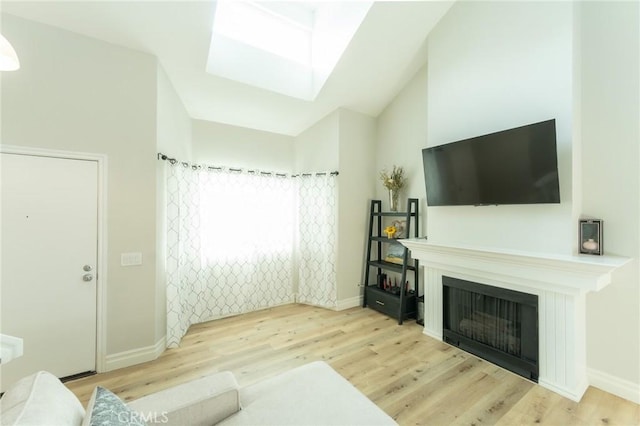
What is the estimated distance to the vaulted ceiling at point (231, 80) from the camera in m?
2.12

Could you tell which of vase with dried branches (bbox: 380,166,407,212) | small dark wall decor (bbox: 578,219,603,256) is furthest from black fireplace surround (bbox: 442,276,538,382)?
vase with dried branches (bbox: 380,166,407,212)

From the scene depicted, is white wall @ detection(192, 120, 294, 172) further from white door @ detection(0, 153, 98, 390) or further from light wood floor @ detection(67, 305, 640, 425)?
light wood floor @ detection(67, 305, 640, 425)

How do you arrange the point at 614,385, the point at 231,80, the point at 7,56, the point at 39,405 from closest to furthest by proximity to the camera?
the point at 39,405 → the point at 7,56 → the point at 614,385 → the point at 231,80

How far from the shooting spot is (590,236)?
2092 mm

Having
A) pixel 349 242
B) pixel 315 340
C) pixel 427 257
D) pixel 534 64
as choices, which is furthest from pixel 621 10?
pixel 315 340

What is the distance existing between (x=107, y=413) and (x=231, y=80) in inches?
119

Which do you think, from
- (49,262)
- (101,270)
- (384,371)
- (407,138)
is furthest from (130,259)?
(407,138)

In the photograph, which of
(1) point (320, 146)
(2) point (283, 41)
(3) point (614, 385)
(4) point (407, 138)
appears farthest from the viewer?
(1) point (320, 146)

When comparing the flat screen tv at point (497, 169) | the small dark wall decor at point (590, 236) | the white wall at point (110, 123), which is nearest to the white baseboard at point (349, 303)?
the flat screen tv at point (497, 169)

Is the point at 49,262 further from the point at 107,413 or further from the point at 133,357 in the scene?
the point at 107,413

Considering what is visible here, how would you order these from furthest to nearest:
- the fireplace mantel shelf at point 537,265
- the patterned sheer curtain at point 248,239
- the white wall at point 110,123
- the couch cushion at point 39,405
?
the patterned sheer curtain at point 248,239 < the white wall at point 110,123 < the fireplace mantel shelf at point 537,265 < the couch cushion at point 39,405

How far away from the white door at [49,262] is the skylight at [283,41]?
5.81ft

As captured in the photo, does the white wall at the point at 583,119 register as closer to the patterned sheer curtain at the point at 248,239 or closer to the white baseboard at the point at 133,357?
the patterned sheer curtain at the point at 248,239

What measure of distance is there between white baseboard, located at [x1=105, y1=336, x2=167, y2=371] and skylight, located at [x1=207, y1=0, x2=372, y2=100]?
2.91 metres
